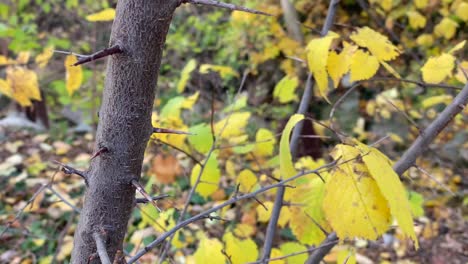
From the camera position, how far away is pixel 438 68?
3.19 feet

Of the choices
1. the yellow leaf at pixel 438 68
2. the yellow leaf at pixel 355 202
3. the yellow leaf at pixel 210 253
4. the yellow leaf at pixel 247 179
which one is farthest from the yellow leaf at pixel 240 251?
the yellow leaf at pixel 438 68

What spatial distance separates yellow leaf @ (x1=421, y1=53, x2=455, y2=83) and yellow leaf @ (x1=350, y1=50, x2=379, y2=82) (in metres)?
0.17

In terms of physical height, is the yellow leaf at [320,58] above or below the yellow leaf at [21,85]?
above

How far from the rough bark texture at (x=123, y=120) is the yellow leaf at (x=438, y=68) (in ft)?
2.30

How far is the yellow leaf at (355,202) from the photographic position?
26.3 inches

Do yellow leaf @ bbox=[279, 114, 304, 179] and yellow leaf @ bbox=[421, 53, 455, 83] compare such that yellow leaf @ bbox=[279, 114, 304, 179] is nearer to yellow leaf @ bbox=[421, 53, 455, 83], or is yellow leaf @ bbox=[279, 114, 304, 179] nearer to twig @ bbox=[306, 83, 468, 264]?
twig @ bbox=[306, 83, 468, 264]

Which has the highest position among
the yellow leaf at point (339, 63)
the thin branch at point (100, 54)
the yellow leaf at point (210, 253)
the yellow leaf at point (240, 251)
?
the thin branch at point (100, 54)

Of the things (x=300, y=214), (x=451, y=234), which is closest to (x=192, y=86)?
(x=451, y=234)

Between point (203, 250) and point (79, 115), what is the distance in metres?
4.35

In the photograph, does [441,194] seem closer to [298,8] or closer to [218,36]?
[298,8]

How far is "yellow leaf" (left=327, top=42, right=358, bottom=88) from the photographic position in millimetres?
889

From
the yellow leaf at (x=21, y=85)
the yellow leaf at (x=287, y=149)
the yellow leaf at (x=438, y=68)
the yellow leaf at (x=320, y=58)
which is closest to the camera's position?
Answer: the yellow leaf at (x=287, y=149)

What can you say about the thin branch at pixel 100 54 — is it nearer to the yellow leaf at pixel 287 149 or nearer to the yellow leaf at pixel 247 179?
the yellow leaf at pixel 287 149

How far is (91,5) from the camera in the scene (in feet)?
13.6
